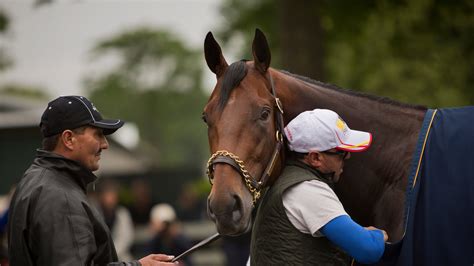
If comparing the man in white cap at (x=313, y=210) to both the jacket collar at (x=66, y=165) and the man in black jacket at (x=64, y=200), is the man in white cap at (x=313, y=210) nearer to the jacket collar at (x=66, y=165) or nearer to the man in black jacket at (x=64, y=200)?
the man in black jacket at (x=64, y=200)

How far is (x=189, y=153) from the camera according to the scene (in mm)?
83250

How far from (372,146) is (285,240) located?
0.92m

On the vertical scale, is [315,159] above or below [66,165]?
below

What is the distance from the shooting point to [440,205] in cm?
449

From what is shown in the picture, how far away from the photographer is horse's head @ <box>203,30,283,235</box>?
425 centimetres

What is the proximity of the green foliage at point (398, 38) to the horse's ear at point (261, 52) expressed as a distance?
8018 mm

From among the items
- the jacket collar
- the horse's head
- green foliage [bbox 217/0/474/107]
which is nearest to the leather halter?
the horse's head

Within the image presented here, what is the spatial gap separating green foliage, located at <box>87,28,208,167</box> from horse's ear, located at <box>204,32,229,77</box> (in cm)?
6066

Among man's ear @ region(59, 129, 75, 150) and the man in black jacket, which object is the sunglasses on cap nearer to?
the man in black jacket

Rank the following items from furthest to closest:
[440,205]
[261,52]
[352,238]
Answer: [261,52], [440,205], [352,238]

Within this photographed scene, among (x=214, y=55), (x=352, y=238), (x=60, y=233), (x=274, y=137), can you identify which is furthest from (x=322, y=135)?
(x=60, y=233)

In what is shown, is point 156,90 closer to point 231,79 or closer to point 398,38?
point 398,38

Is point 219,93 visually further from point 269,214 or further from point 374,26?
point 374,26

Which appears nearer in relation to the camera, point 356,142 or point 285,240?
point 285,240
